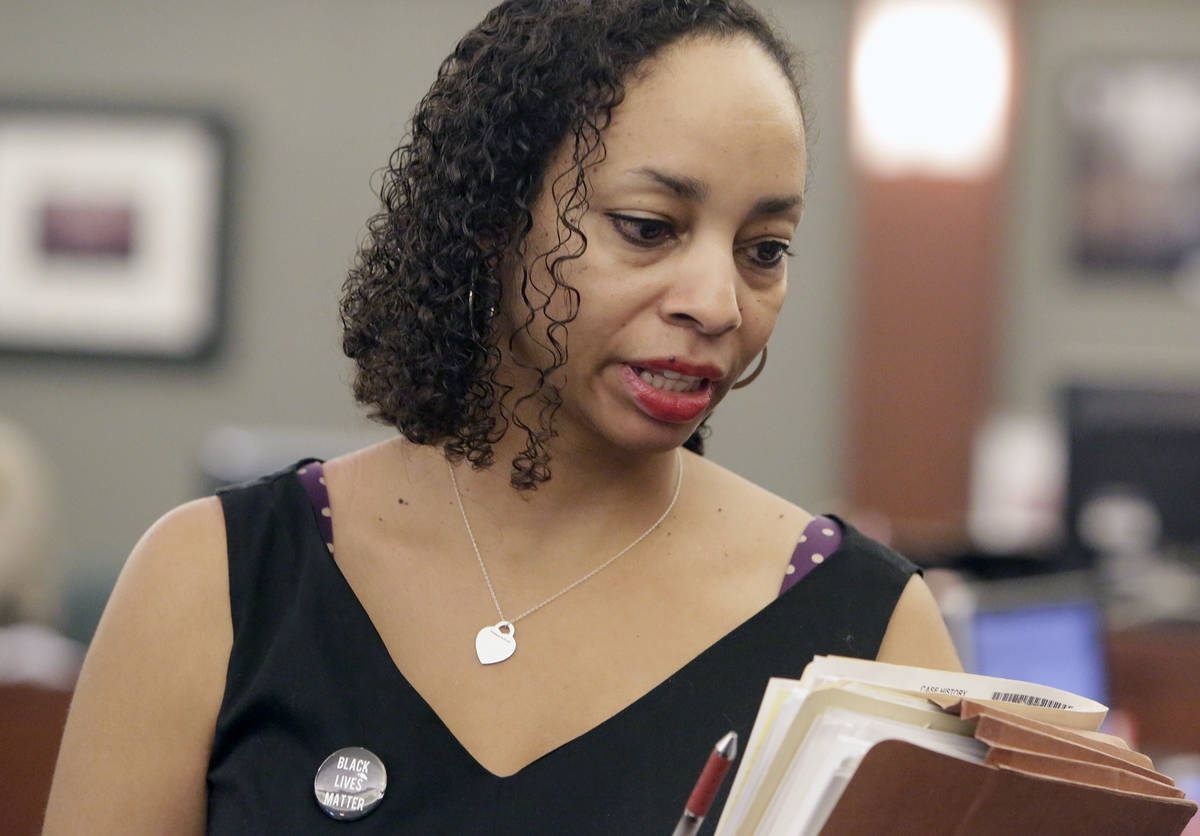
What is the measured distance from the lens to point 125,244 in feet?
15.8

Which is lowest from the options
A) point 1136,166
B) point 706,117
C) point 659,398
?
point 659,398

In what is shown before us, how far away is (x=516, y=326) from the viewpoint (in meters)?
1.22

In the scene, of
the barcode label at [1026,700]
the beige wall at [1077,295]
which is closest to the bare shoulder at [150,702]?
the barcode label at [1026,700]

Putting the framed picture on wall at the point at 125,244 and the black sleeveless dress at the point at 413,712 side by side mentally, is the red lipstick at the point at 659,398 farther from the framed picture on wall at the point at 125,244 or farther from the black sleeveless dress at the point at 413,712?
the framed picture on wall at the point at 125,244

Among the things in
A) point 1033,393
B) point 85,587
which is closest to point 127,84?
Result: point 85,587

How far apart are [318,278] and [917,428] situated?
2063mm

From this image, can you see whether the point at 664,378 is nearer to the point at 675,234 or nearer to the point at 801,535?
the point at 675,234

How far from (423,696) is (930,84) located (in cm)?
410

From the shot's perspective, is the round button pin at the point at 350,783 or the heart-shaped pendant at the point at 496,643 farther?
the heart-shaped pendant at the point at 496,643

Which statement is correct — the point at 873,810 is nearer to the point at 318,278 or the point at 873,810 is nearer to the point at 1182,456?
the point at 1182,456

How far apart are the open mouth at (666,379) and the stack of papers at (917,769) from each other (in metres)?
0.32

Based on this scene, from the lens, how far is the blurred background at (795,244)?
15.8 ft

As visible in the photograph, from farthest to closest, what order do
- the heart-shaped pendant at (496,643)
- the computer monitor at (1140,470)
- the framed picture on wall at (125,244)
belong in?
1. the framed picture on wall at (125,244)
2. the computer monitor at (1140,470)
3. the heart-shaped pendant at (496,643)

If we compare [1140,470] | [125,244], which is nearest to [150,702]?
[1140,470]
